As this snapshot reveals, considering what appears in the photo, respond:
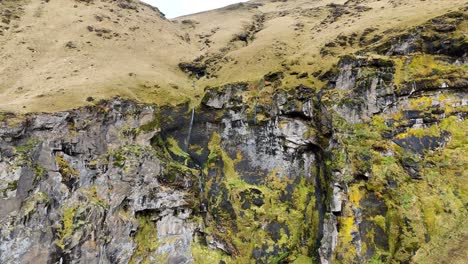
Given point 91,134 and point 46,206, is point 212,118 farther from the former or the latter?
point 46,206

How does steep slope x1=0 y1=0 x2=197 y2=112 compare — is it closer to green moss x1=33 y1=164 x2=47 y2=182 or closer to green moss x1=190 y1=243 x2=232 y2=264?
green moss x1=33 y1=164 x2=47 y2=182

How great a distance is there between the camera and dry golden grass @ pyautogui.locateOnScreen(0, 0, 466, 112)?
42375mm

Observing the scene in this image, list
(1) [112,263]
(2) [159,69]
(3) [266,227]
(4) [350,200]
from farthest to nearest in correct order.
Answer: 1. (2) [159,69]
2. (3) [266,227]
3. (1) [112,263]
4. (4) [350,200]

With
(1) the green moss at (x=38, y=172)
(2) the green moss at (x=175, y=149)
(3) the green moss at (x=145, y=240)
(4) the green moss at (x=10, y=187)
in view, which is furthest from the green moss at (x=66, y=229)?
(2) the green moss at (x=175, y=149)

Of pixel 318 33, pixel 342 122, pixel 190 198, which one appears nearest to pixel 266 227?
pixel 190 198

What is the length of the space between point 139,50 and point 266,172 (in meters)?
41.3

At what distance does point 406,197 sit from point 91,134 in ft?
102

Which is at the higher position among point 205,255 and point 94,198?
point 94,198

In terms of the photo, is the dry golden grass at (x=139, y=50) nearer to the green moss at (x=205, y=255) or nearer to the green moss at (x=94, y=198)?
the green moss at (x=94, y=198)

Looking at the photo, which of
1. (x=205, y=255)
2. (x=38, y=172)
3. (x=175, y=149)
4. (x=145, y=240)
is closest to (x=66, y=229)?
(x=38, y=172)

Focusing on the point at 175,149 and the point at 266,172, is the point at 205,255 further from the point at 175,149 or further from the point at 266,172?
the point at 175,149

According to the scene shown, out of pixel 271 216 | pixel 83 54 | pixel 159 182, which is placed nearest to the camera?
pixel 271 216

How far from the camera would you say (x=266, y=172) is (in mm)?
36406

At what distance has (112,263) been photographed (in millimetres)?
29578
